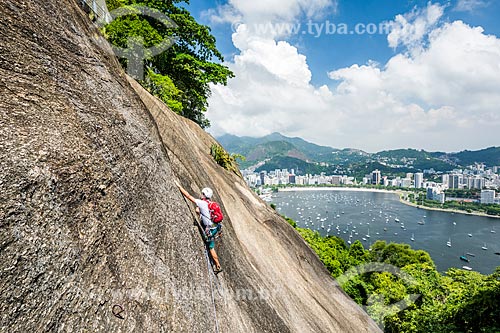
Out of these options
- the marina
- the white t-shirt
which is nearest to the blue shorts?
the white t-shirt

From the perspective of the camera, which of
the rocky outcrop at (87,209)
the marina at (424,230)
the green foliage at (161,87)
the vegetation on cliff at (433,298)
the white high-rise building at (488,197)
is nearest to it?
the rocky outcrop at (87,209)

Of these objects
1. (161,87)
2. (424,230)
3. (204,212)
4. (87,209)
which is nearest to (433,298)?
(204,212)

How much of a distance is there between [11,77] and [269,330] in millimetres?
6101

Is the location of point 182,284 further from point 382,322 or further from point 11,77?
point 382,322

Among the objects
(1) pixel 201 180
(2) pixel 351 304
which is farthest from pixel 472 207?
(1) pixel 201 180

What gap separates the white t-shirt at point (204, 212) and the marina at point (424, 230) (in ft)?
209

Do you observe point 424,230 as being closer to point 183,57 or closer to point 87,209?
point 183,57

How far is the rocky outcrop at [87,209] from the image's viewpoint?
245 cm

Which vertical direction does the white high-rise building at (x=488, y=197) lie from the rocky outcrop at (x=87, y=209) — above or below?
below

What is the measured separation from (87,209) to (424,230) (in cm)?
10372

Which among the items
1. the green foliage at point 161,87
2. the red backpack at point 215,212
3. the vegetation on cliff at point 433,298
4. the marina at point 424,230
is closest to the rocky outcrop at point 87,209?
the red backpack at point 215,212

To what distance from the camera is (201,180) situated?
715 cm

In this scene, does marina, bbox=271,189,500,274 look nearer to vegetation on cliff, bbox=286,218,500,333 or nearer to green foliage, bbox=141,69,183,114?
vegetation on cliff, bbox=286,218,500,333

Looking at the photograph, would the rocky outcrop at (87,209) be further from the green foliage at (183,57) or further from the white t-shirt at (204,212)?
the green foliage at (183,57)
